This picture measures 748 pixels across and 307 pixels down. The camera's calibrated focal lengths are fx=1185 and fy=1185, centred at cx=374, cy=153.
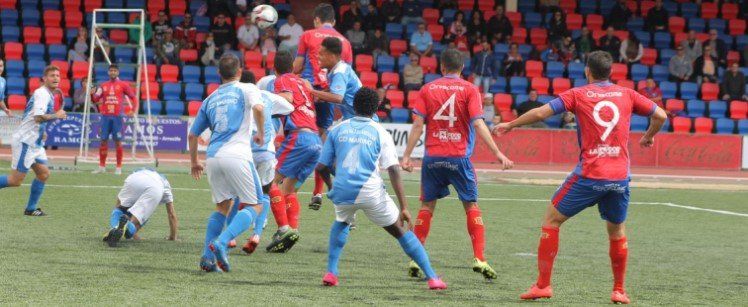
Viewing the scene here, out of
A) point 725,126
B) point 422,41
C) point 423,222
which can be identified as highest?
point 422,41

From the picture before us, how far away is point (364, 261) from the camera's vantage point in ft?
36.1

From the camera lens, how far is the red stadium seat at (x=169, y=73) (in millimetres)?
29922

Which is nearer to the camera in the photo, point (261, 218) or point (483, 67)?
point (261, 218)

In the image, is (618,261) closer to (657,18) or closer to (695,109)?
Answer: (695,109)

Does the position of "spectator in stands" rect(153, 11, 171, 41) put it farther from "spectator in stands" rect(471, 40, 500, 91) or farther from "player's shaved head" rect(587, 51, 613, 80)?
"player's shaved head" rect(587, 51, 613, 80)

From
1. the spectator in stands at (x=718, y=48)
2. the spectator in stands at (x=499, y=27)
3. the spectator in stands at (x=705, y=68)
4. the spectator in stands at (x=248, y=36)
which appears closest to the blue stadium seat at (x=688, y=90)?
the spectator in stands at (x=705, y=68)

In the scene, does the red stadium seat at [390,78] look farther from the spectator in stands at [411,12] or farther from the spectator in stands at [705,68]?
the spectator in stands at [705,68]

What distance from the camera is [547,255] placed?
8.98m

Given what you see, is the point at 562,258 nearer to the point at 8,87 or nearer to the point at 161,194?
the point at 161,194

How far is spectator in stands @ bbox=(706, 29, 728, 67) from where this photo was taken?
107 ft

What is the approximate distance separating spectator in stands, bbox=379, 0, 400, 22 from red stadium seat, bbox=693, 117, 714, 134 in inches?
336

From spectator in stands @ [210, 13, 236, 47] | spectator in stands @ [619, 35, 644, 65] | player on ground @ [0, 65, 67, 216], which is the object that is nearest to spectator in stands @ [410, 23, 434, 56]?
spectator in stands @ [210, 13, 236, 47]

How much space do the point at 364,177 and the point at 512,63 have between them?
22.8 meters

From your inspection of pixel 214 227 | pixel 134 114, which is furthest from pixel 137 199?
pixel 134 114
